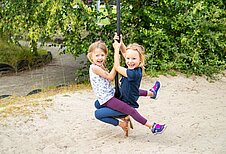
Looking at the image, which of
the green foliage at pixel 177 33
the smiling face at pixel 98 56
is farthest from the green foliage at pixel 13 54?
the smiling face at pixel 98 56

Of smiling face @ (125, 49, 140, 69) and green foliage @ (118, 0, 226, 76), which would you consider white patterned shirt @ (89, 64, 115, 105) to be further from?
green foliage @ (118, 0, 226, 76)

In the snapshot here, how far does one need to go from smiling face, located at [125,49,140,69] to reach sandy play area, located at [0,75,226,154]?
90cm

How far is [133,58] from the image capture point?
4.47 m

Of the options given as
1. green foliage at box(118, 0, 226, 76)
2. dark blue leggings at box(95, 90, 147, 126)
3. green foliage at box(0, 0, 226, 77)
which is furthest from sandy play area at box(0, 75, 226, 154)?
green foliage at box(118, 0, 226, 76)

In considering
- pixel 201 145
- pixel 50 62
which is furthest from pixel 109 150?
pixel 50 62

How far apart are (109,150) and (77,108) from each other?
68.7 inches

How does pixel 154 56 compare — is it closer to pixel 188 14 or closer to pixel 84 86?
pixel 188 14

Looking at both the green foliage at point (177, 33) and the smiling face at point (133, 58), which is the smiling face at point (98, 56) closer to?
the smiling face at point (133, 58)

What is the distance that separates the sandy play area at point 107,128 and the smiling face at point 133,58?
2.96 feet

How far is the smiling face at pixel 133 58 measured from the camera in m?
4.47

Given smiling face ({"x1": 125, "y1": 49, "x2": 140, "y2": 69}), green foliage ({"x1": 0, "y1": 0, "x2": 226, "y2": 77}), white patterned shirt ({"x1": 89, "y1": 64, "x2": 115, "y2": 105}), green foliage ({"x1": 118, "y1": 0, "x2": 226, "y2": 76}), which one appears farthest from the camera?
green foliage ({"x1": 118, "y1": 0, "x2": 226, "y2": 76})

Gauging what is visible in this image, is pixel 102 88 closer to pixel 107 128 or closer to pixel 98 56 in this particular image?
pixel 98 56

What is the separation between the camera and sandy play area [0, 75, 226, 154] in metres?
4.52

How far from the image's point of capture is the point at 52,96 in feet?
21.9
